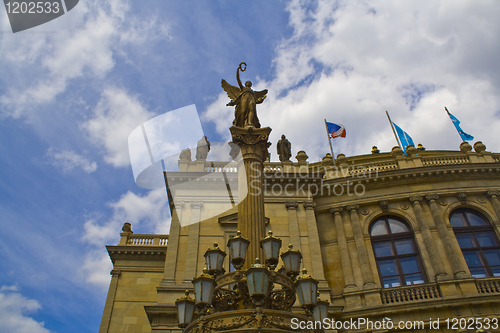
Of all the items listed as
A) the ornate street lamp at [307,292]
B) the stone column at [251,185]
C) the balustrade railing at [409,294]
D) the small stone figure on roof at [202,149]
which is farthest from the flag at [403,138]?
the ornate street lamp at [307,292]

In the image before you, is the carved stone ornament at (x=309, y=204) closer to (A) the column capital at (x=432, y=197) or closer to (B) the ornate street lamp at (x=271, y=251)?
(A) the column capital at (x=432, y=197)

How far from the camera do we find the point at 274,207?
20469mm

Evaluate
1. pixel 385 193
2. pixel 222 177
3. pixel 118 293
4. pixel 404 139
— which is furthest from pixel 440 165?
Result: pixel 118 293

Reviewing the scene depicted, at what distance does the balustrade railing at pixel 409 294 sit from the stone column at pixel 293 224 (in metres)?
4.53

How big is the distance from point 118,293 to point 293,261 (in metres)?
16.8

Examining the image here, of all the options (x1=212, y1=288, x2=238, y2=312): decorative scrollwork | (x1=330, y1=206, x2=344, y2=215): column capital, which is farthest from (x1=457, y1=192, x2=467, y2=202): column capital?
(x1=212, y1=288, x2=238, y2=312): decorative scrollwork

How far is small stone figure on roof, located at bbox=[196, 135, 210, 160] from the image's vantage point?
877 inches

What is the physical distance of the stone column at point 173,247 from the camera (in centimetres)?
1770

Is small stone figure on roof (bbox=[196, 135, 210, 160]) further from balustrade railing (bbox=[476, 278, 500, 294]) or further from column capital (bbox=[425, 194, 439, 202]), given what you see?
balustrade railing (bbox=[476, 278, 500, 294])

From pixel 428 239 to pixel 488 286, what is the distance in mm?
3252

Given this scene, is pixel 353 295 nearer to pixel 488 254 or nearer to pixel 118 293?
pixel 488 254

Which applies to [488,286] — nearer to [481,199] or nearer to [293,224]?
[481,199]

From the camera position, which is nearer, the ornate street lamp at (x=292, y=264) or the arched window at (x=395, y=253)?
the ornate street lamp at (x=292, y=264)

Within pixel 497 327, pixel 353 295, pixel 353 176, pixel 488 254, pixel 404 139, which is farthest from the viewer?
pixel 404 139
